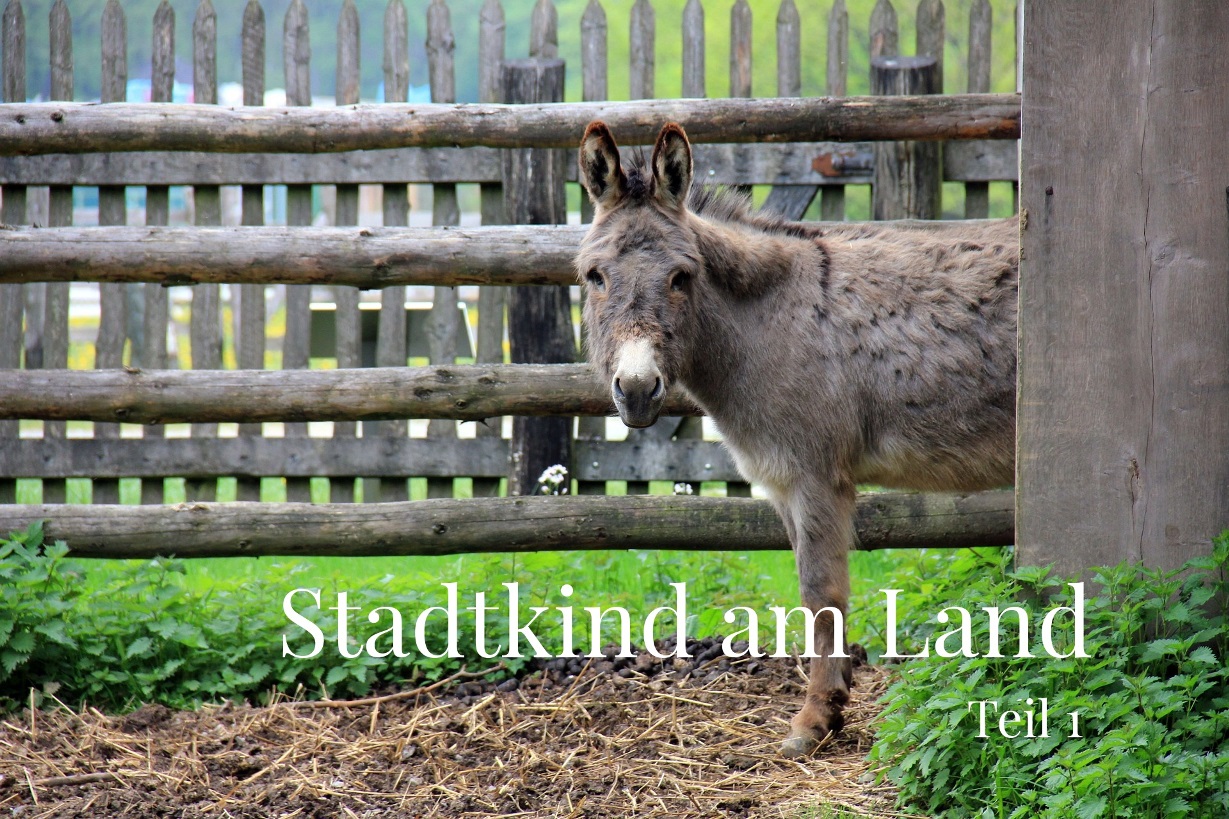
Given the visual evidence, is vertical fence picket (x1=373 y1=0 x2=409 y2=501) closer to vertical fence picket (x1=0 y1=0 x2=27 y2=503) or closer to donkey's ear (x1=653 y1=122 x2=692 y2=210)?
vertical fence picket (x1=0 y1=0 x2=27 y2=503)

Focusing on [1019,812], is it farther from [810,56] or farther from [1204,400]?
[810,56]

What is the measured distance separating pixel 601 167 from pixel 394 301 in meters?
2.94

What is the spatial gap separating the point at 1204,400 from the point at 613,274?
1.82 m

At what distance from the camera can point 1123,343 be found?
3049 millimetres

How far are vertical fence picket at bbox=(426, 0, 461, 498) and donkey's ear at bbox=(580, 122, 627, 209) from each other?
259 centimetres

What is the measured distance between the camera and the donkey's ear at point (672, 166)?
3.57 metres

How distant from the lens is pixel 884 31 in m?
5.94

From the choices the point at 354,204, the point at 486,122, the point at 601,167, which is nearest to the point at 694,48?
the point at 486,122

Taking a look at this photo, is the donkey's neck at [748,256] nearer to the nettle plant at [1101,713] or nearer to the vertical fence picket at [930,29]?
the nettle plant at [1101,713]

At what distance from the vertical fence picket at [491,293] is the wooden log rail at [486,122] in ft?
5.48

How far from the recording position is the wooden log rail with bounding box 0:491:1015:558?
4.50m

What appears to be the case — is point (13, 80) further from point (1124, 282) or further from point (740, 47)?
point (1124, 282)

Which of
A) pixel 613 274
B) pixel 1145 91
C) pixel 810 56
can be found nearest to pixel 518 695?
pixel 613 274

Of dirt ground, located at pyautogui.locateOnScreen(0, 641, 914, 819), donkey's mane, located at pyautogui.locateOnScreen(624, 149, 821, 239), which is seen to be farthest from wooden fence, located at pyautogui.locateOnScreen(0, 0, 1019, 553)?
dirt ground, located at pyautogui.locateOnScreen(0, 641, 914, 819)
